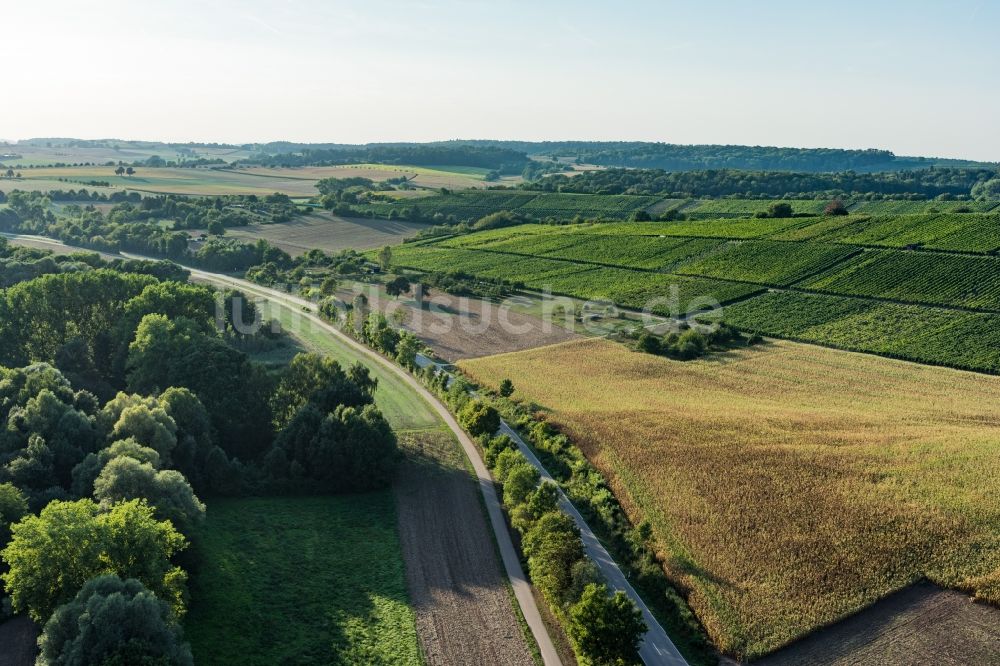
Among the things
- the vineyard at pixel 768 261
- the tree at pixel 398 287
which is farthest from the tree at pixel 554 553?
the tree at pixel 398 287

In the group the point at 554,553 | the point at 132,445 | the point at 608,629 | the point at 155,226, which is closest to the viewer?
the point at 608,629

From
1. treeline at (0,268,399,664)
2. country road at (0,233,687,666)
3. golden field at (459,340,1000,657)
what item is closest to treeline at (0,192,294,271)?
treeline at (0,268,399,664)

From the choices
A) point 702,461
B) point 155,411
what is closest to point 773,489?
point 702,461

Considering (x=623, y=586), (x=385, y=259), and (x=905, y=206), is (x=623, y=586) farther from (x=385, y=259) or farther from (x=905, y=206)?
(x=905, y=206)

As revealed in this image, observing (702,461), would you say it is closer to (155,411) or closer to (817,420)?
(817,420)

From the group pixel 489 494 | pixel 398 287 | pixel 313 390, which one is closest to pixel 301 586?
pixel 489 494

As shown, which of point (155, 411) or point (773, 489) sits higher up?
point (155, 411)
